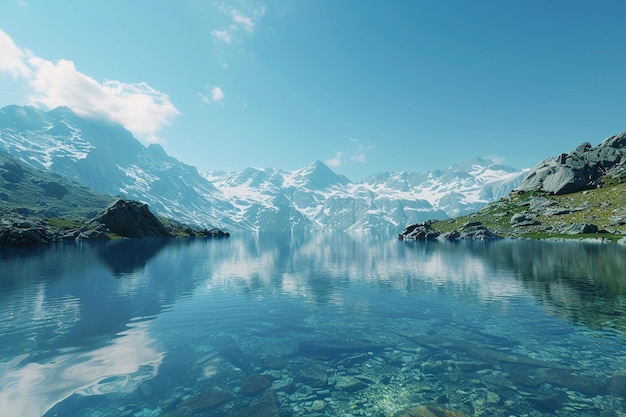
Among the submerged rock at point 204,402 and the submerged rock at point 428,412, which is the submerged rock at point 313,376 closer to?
the submerged rock at point 204,402

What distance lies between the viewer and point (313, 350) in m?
26.6

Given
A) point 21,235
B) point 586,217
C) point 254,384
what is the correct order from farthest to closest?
point 586,217, point 21,235, point 254,384

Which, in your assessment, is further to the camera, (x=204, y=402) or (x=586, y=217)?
(x=586, y=217)

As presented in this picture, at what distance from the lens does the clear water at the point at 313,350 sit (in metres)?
18.3

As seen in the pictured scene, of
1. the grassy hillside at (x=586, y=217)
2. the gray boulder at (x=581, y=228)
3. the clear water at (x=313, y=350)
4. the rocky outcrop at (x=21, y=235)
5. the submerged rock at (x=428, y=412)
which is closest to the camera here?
the submerged rock at (x=428, y=412)

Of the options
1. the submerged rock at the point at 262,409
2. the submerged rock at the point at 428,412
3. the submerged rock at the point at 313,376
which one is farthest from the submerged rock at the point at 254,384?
the submerged rock at the point at 428,412

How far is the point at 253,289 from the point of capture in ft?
175

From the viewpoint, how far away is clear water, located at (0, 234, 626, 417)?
60.1 ft

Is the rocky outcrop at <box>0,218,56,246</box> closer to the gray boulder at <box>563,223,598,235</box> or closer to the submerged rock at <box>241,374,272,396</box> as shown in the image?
the submerged rock at <box>241,374,272,396</box>

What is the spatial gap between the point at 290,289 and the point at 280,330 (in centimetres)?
2148

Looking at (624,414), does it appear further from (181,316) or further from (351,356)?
(181,316)

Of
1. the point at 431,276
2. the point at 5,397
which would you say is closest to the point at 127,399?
the point at 5,397

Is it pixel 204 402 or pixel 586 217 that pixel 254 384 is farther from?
pixel 586 217

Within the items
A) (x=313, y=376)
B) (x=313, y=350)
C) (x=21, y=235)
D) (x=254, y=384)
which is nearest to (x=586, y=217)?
(x=313, y=350)
